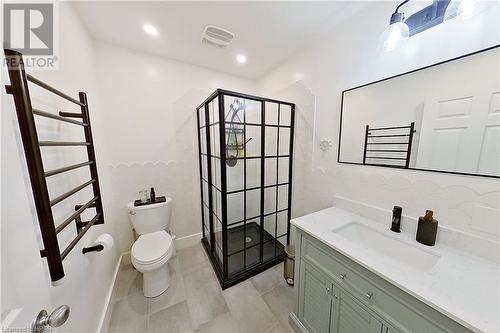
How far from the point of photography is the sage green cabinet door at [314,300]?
1063 mm

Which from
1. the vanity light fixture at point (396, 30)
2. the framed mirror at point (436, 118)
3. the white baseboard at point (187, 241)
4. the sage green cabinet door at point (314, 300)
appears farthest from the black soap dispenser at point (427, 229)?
the white baseboard at point (187, 241)

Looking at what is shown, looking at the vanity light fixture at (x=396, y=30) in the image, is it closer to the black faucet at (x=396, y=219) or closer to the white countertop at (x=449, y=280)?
the black faucet at (x=396, y=219)

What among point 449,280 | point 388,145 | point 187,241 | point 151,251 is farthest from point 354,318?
point 187,241

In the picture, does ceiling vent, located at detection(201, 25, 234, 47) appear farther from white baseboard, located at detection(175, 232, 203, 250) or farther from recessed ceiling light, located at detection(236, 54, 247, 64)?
white baseboard, located at detection(175, 232, 203, 250)

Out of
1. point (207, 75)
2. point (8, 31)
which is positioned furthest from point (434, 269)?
point (207, 75)

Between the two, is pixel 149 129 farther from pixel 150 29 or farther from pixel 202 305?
pixel 202 305

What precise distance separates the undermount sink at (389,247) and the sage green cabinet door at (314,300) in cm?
33

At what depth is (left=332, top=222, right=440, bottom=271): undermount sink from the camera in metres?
0.96

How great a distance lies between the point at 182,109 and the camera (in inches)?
82.4

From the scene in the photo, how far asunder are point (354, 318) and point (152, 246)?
1.67m

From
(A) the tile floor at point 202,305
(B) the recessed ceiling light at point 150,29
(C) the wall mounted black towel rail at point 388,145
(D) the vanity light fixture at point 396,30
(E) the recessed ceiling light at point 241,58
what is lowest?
(A) the tile floor at point 202,305

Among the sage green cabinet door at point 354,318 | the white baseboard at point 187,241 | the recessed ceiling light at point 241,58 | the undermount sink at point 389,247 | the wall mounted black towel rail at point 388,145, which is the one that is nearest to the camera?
the sage green cabinet door at point 354,318

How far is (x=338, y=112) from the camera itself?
1.51 meters

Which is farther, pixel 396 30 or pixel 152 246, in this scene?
pixel 152 246
